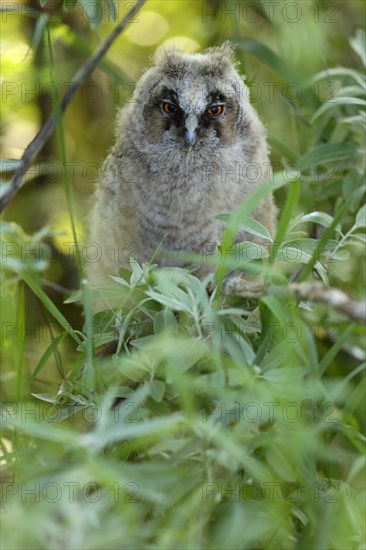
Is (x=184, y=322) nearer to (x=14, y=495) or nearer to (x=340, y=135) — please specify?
(x=14, y=495)

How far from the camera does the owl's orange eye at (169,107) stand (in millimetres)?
3293

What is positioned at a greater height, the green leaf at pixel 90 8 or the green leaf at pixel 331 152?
the green leaf at pixel 90 8

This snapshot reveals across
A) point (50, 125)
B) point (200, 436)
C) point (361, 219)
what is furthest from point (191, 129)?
point (200, 436)

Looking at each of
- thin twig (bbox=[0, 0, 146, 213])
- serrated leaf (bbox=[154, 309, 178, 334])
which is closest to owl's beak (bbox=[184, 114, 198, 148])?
thin twig (bbox=[0, 0, 146, 213])

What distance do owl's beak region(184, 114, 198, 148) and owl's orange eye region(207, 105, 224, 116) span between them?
85 millimetres

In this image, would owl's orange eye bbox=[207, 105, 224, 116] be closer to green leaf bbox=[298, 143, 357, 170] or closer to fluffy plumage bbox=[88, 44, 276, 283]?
fluffy plumage bbox=[88, 44, 276, 283]

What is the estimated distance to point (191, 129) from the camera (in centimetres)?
322

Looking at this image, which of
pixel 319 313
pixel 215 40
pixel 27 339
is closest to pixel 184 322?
pixel 319 313

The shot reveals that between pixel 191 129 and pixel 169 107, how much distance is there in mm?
173

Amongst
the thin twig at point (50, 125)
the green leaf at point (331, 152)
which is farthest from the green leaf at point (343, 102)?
the thin twig at point (50, 125)

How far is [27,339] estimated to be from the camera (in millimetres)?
4316

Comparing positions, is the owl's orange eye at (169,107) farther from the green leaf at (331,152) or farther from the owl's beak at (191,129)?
the green leaf at (331,152)

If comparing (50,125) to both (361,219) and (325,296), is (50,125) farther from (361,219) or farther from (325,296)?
(325,296)

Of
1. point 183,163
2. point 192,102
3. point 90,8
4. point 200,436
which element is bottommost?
point 200,436
